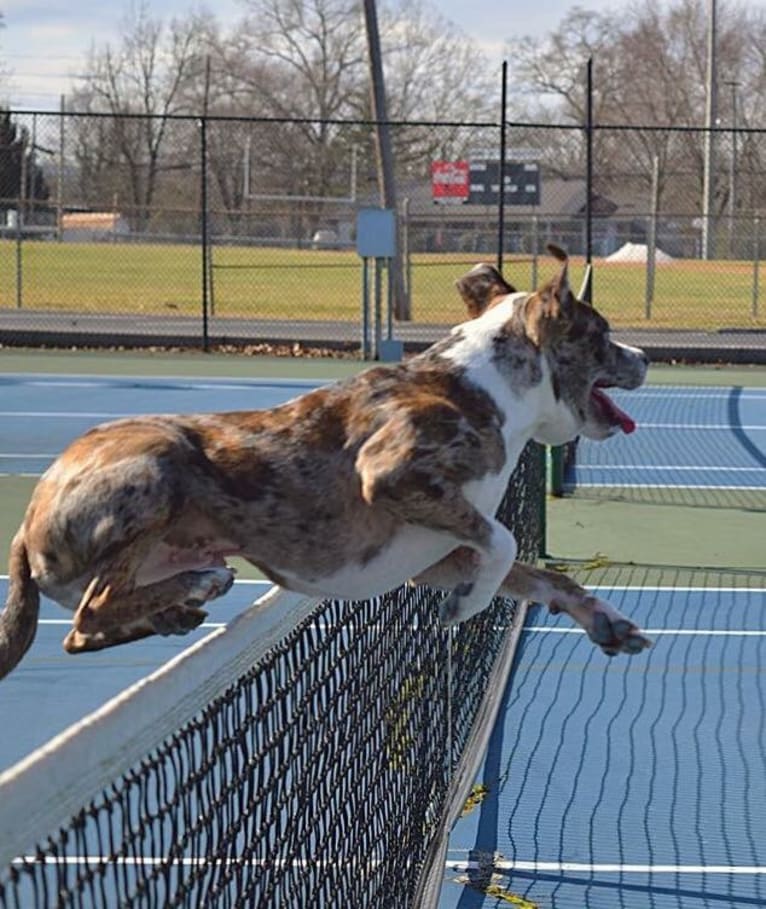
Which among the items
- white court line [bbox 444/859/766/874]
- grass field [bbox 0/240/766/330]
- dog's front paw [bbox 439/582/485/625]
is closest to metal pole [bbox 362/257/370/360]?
grass field [bbox 0/240/766/330]

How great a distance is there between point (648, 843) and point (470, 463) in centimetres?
311

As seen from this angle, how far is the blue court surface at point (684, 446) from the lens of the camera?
15.1m

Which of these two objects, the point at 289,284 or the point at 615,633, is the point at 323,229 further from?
the point at 615,633

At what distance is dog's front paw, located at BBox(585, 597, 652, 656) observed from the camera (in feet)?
13.9

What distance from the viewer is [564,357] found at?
4.22 metres

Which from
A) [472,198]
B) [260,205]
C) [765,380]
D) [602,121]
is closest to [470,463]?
[765,380]

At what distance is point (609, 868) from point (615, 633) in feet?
7.94

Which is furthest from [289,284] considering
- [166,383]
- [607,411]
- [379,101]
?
[607,411]

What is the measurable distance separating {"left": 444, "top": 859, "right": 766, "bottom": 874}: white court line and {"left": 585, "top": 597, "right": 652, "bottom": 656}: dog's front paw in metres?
→ 2.35

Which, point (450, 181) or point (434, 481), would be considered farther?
point (450, 181)

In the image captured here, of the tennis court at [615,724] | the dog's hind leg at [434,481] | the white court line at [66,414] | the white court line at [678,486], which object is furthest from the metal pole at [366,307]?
the dog's hind leg at [434,481]

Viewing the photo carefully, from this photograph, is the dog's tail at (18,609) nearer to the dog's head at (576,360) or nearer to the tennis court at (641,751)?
the dog's head at (576,360)

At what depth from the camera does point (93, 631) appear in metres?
3.75

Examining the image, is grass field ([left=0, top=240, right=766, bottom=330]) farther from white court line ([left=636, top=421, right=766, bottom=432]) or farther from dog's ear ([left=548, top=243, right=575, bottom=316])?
dog's ear ([left=548, top=243, right=575, bottom=316])
